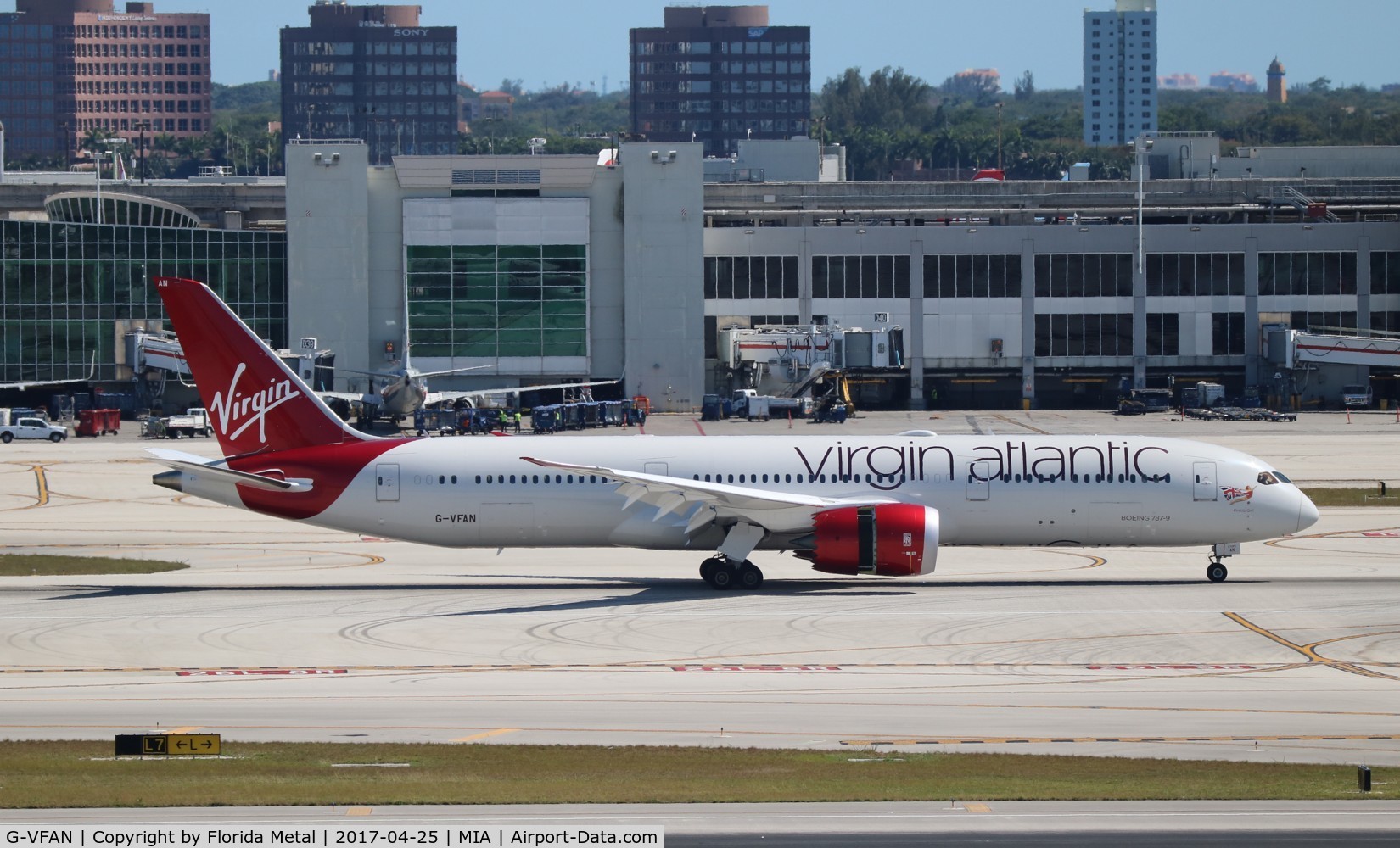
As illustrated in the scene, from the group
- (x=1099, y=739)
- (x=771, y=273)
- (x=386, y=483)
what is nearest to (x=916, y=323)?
(x=771, y=273)

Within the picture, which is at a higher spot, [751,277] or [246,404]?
[751,277]

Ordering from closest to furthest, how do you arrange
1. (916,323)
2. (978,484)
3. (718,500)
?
(718,500) < (978,484) < (916,323)

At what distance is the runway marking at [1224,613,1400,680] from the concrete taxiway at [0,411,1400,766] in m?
0.14

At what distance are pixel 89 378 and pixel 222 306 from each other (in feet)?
232

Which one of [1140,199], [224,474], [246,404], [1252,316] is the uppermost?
[1140,199]

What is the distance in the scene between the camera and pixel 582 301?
4301 inches

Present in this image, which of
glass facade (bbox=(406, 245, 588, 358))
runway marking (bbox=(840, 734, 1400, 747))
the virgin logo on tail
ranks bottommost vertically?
runway marking (bbox=(840, 734, 1400, 747))

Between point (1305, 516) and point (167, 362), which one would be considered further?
point (167, 362)

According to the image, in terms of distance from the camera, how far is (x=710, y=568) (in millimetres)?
43688

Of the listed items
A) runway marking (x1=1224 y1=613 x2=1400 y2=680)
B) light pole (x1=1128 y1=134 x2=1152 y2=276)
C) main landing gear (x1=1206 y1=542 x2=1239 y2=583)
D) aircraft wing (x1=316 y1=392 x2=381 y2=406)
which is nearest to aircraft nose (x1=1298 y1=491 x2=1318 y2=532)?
main landing gear (x1=1206 y1=542 x2=1239 y2=583)

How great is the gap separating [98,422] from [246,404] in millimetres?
56317

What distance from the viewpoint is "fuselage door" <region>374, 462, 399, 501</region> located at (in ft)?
148

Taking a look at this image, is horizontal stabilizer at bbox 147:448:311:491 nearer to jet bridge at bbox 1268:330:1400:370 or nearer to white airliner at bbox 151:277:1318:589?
white airliner at bbox 151:277:1318:589

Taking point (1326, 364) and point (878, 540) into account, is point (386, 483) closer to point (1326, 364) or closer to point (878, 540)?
point (878, 540)
